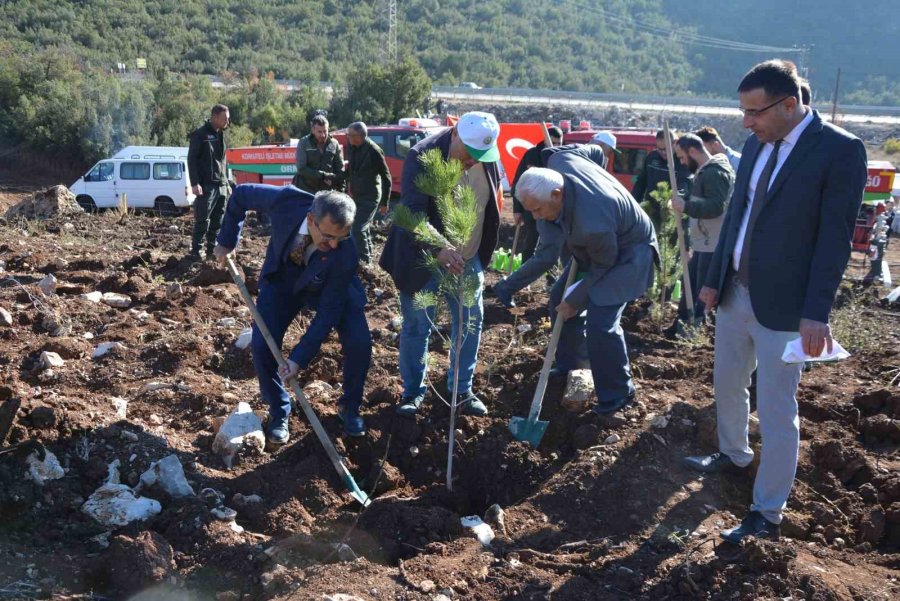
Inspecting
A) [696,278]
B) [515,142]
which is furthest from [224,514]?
[515,142]

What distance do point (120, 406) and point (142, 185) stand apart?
41.0 ft

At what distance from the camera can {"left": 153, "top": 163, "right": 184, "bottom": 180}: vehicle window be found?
15789 millimetres

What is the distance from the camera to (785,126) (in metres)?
3.09

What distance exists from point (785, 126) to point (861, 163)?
308 millimetres

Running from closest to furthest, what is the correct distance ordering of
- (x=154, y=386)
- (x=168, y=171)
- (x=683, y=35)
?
(x=154, y=386), (x=168, y=171), (x=683, y=35)

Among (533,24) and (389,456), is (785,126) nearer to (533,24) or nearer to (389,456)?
(389,456)

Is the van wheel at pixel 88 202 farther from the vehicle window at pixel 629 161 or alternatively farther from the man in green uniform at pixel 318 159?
the vehicle window at pixel 629 161

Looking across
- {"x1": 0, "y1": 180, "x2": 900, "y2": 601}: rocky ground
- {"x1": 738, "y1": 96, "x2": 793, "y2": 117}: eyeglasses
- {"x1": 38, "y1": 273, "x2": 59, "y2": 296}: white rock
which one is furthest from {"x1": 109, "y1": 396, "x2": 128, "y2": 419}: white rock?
{"x1": 738, "y1": 96, "x2": 793, "y2": 117}: eyeglasses

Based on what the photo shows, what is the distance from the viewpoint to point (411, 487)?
13.8 feet

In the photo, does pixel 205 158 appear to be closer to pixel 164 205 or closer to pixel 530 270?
pixel 530 270

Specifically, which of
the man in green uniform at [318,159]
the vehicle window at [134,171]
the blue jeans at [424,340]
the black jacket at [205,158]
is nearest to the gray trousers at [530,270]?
the blue jeans at [424,340]

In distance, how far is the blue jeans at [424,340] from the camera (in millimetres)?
4371

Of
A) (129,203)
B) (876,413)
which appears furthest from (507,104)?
(876,413)

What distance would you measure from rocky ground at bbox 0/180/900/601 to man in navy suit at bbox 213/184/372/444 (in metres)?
0.28
